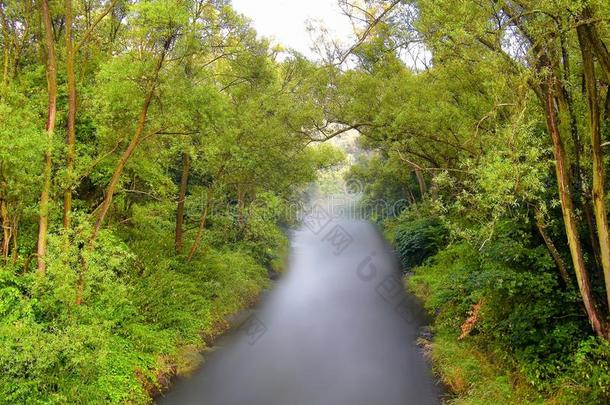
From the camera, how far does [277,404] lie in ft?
30.1

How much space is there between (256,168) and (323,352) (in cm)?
648

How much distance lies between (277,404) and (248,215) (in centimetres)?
805

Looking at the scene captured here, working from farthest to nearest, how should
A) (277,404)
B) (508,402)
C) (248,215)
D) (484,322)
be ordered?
1. (248,215)
2. (484,322)
3. (277,404)
4. (508,402)

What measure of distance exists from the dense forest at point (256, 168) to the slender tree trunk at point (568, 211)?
3cm

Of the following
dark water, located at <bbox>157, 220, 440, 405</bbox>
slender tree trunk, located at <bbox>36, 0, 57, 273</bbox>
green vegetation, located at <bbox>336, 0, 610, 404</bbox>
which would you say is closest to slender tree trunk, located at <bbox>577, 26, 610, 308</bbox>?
green vegetation, located at <bbox>336, 0, 610, 404</bbox>

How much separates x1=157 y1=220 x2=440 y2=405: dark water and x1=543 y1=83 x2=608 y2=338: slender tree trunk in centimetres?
370

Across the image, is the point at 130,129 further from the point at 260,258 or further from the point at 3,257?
the point at 260,258

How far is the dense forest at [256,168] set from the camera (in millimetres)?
6680

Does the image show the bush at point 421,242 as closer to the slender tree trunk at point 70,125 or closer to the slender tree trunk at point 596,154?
the slender tree trunk at point 596,154

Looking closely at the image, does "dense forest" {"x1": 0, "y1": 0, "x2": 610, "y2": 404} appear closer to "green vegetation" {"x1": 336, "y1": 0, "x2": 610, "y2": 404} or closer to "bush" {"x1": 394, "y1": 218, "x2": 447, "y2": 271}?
"green vegetation" {"x1": 336, "y1": 0, "x2": 610, "y2": 404}

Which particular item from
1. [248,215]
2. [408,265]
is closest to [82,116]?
[248,215]

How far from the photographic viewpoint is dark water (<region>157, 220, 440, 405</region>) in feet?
31.2

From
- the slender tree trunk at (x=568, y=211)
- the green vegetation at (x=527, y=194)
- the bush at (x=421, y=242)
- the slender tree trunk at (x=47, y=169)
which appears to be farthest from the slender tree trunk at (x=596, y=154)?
the bush at (x=421, y=242)

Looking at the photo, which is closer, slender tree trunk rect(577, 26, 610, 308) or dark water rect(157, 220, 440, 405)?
slender tree trunk rect(577, 26, 610, 308)
